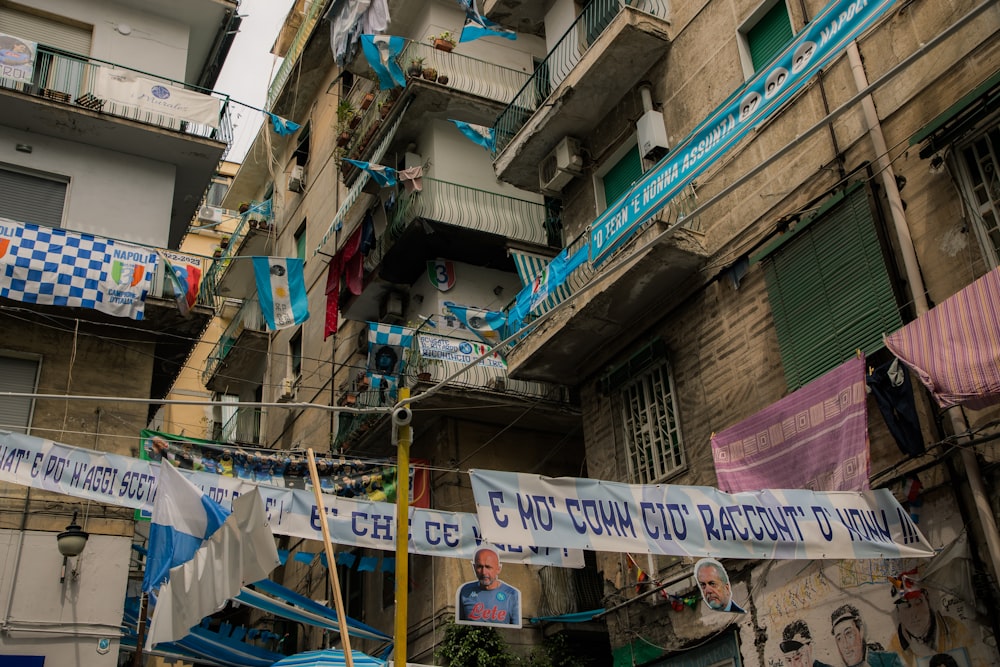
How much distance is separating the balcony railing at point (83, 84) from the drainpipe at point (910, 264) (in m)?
13.8

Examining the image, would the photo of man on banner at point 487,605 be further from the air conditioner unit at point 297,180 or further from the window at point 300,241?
the air conditioner unit at point 297,180

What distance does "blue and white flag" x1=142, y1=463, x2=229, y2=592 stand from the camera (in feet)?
31.5

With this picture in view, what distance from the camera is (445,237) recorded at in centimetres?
2056

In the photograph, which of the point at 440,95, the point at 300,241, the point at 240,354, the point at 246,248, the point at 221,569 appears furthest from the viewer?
the point at 246,248

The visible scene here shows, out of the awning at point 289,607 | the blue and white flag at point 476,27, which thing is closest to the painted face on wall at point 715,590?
the awning at point 289,607

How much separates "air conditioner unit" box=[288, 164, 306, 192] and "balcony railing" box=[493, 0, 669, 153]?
14.0 metres

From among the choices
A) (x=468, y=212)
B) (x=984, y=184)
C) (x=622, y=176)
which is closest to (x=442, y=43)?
(x=468, y=212)

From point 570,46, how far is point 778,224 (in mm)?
6368

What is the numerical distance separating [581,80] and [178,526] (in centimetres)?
962

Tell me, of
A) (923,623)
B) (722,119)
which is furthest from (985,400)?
(722,119)

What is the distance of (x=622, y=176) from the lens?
15719 mm

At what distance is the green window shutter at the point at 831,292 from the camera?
33.7 feet

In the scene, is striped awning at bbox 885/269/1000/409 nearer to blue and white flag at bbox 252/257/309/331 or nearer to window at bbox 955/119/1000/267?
window at bbox 955/119/1000/267

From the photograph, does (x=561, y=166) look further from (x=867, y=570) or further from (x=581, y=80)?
(x=867, y=570)
